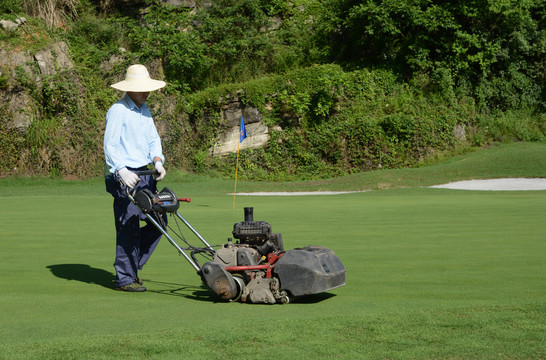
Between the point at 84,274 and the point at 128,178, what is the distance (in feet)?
6.21

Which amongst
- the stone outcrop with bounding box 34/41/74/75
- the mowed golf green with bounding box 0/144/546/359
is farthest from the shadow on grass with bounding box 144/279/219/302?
the stone outcrop with bounding box 34/41/74/75

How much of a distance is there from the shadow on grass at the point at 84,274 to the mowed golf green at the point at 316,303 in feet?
0.06

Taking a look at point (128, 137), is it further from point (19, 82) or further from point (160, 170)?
point (19, 82)

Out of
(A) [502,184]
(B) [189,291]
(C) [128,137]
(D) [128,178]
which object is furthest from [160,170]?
(A) [502,184]

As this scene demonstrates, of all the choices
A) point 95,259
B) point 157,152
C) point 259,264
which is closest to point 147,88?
point 157,152

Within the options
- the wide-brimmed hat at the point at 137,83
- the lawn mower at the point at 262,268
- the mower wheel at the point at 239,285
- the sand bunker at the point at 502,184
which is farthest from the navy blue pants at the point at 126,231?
the sand bunker at the point at 502,184

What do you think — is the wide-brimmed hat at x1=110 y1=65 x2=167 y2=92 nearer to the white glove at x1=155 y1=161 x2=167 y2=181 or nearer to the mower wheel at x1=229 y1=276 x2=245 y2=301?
the white glove at x1=155 y1=161 x2=167 y2=181

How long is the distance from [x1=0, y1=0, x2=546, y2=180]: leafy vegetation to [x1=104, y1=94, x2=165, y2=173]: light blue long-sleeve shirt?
24.9 m

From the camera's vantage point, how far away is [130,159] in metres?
6.51

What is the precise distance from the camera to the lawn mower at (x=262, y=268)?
5.43m

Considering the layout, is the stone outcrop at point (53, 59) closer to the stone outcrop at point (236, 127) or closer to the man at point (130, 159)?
the stone outcrop at point (236, 127)

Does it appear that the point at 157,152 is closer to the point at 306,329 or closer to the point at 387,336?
the point at 306,329

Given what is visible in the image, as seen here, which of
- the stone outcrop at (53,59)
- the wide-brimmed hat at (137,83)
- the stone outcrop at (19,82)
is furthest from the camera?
the stone outcrop at (53,59)

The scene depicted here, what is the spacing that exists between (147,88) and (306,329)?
10.2 feet
